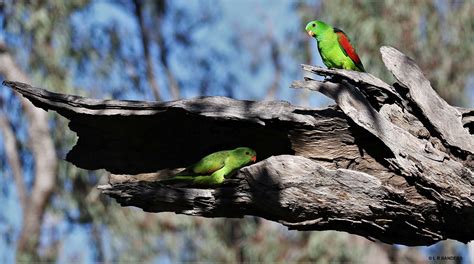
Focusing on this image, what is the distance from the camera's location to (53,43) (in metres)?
13.2

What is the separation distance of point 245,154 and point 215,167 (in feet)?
0.73

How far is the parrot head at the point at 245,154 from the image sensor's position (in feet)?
14.5

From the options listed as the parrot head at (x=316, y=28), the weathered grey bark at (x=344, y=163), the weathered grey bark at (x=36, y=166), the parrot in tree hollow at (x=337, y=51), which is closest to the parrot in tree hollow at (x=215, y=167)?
the weathered grey bark at (x=344, y=163)

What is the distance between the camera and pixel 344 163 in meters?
4.20

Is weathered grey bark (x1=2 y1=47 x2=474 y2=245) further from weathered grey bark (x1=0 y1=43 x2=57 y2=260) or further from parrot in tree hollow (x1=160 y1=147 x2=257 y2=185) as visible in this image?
weathered grey bark (x1=0 y1=43 x2=57 y2=260)

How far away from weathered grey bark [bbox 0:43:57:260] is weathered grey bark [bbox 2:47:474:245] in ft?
29.5

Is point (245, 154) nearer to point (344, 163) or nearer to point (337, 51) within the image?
point (344, 163)

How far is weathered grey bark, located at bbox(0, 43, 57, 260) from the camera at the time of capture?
509 inches

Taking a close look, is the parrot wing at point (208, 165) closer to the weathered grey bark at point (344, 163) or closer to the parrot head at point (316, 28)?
the weathered grey bark at point (344, 163)

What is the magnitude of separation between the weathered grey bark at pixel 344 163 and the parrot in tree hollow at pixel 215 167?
157 mm

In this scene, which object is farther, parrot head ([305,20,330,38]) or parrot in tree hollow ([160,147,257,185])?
parrot head ([305,20,330,38])

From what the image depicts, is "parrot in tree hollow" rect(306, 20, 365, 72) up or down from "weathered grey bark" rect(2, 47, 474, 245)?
up

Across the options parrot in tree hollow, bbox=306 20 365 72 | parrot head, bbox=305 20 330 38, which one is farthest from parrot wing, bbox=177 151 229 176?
parrot head, bbox=305 20 330 38

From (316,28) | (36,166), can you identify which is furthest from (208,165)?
(36,166)
